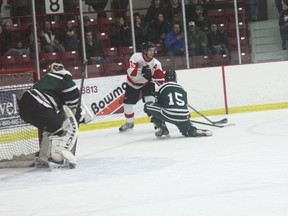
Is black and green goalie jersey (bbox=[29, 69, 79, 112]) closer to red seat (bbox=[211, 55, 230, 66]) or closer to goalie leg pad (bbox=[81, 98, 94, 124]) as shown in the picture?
goalie leg pad (bbox=[81, 98, 94, 124])

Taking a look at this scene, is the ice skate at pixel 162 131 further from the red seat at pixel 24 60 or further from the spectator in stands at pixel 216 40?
the spectator in stands at pixel 216 40

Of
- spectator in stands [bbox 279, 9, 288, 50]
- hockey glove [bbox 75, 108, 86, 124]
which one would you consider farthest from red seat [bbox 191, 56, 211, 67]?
hockey glove [bbox 75, 108, 86, 124]

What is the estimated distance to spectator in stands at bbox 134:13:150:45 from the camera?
10.8 m

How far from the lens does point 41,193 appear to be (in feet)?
16.1

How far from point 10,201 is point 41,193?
276mm

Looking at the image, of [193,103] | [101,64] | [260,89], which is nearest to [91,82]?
[101,64]

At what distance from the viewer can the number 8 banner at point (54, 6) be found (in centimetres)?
1071

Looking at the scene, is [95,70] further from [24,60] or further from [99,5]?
[99,5]

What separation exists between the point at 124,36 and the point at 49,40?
43.4 inches

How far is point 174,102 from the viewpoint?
7.34m

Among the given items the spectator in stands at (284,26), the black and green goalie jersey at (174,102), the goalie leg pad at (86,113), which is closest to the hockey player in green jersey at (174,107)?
the black and green goalie jersey at (174,102)

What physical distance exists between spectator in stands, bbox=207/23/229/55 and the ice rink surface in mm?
3548

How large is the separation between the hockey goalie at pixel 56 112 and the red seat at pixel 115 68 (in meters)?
4.14

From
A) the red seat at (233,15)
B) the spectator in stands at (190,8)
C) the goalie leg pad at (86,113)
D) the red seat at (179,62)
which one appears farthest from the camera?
the red seat at (233,15)
